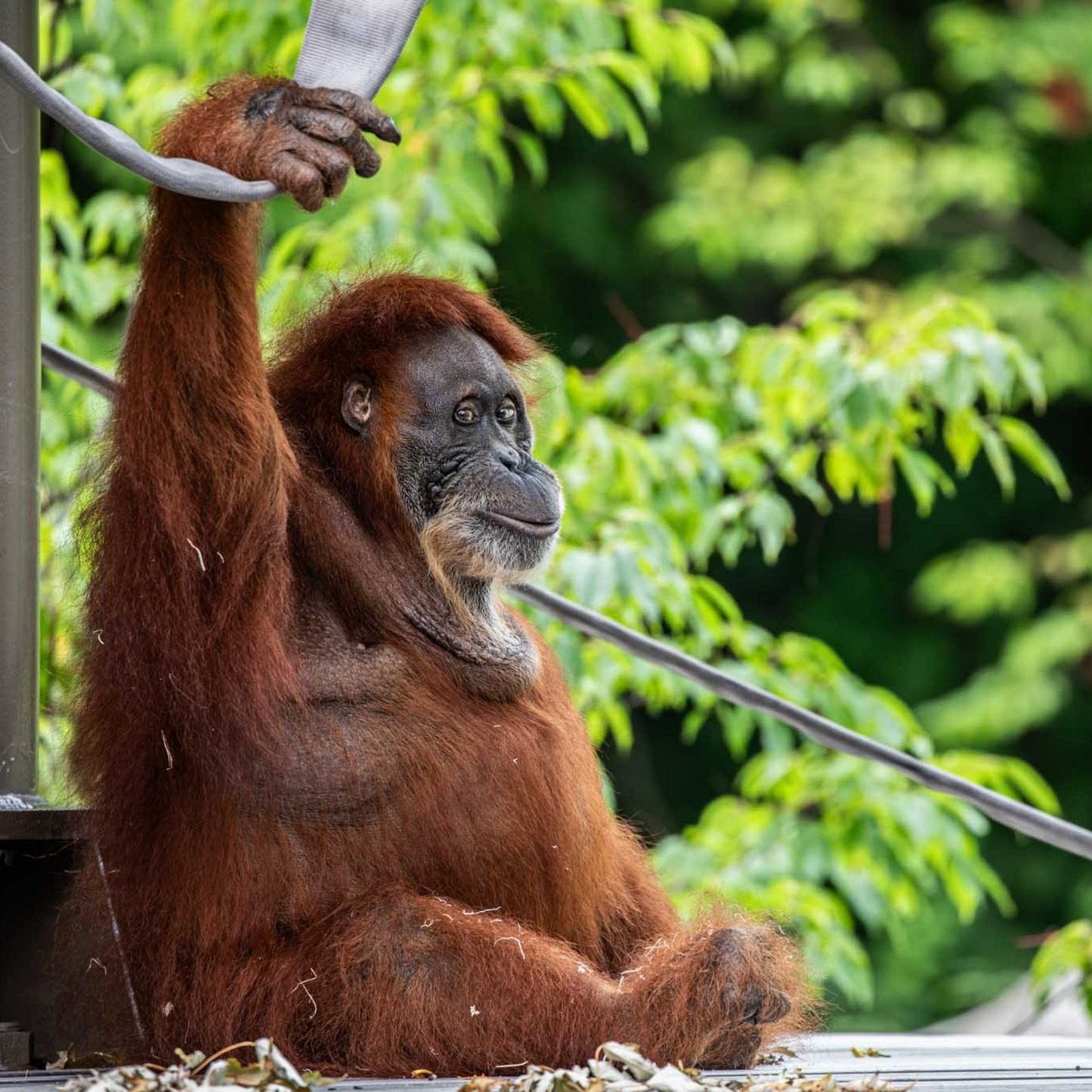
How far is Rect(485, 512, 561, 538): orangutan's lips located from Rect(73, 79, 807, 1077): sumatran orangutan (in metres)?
0.03

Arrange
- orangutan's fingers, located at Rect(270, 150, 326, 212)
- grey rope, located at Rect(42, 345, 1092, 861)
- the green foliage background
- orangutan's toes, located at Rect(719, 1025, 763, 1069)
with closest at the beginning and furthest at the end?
1. orangutan's fingers, located at Rect(270, 150, 326, 212)
2. orangutan's toes, located at Rect(719, 1025, 763, 1069)
3. grey rope, located at Rect(42, 345, 1092, 861)
4. the green foliage background

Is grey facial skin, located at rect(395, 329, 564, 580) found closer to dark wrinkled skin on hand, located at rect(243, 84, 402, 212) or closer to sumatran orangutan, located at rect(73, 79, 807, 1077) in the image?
sumatran orangutan, located at rect(73, 79, 807, 1077)

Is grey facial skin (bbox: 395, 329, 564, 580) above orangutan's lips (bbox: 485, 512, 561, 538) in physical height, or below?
above

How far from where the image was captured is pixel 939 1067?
10.2 feet

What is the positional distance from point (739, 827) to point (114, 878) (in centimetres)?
306

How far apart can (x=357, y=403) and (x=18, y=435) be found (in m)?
0.64

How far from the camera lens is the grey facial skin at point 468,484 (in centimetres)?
329

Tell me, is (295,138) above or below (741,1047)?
above

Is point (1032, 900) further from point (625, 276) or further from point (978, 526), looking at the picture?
point (625, 276)

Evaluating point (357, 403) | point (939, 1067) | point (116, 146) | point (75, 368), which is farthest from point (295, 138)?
point (939, 1067)

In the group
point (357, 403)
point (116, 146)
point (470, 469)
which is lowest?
point (470, 469)

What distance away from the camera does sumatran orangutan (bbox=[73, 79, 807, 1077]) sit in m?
2.78

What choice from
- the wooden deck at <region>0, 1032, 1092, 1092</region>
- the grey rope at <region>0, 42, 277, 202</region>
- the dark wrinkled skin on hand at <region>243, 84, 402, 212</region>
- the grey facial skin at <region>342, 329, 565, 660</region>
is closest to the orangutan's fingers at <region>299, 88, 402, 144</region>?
the dark wrinkled skin on hand at <region>243, 84, 402, 212</region>

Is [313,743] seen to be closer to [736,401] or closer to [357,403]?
Result: [357,403]
